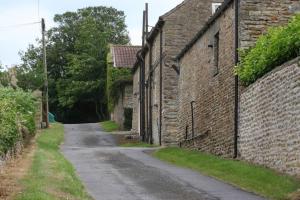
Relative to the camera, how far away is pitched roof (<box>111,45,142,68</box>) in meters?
54.7

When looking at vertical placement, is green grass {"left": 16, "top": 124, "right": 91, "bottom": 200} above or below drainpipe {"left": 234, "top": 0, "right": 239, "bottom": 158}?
below

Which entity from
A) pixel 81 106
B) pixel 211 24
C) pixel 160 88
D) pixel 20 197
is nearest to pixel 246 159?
pixel 211 24

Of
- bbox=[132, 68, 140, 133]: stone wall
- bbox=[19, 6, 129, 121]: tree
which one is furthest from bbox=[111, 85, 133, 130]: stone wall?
bbox=[19, 6, 129, 121]: tree

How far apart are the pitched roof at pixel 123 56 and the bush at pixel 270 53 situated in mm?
36582

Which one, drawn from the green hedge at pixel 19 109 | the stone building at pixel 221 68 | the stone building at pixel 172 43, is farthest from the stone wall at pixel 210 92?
the green hedge at pixel 19 109

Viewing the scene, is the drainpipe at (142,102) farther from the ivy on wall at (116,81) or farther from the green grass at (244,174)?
the green grass at (244,174)

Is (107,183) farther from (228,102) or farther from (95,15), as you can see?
(95,15)

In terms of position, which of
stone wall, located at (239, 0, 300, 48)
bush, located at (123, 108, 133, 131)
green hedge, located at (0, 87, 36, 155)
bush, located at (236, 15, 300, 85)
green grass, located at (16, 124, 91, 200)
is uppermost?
stone wall, located at (239, 0, 300, 48)

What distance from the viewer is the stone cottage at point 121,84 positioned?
4969 centimetres

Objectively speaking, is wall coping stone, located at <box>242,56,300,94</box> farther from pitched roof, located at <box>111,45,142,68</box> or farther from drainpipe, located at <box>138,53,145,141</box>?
pitched roof, located at <box>111,45,142,68</box>

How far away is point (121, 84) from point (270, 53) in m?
36.9

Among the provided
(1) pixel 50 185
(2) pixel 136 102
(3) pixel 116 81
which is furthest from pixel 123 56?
(1) pixel 50 185

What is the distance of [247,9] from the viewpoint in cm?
1872

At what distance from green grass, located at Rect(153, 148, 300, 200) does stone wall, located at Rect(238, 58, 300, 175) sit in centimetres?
38
